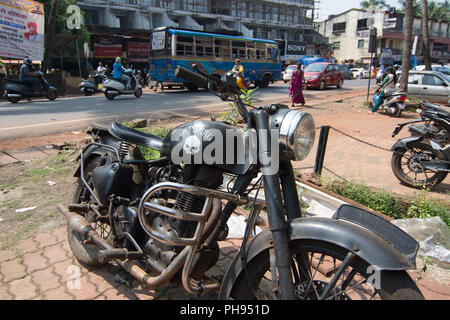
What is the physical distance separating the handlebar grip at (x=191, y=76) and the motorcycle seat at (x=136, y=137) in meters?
0.65

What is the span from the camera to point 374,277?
1421mm

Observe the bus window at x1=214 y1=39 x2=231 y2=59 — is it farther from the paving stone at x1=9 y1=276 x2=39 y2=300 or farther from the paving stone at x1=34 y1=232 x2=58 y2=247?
the paving stone at x1=9 y1=276 x2=39 y2=300

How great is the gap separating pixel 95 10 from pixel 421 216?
33.4 metres

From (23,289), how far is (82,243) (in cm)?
51

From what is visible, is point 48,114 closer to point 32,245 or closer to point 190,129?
point 32,245

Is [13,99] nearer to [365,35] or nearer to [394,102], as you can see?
[394,102]

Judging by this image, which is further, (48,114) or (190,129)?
(48,114)

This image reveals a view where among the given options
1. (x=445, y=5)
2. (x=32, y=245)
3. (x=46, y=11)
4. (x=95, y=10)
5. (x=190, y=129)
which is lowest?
(x=32, y=245)

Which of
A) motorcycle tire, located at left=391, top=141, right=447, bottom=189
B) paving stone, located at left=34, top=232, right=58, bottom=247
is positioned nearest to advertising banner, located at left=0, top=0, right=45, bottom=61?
paving stone, located at left=34, top=232, right=58, bottom=247

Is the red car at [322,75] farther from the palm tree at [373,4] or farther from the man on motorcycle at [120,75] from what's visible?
the palm tree at [373,4]

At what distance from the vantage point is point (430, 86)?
13.4 metres

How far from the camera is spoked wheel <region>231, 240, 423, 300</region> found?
1409 millimetres

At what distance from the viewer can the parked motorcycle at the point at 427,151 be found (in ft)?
14.6
